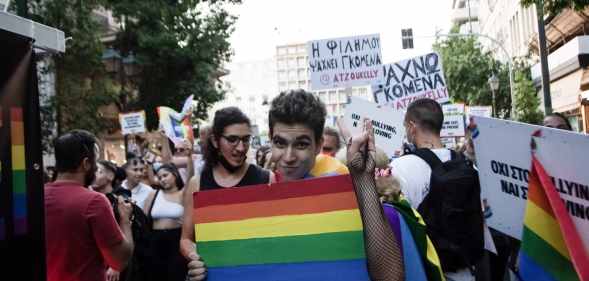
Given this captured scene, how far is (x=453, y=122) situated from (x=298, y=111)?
990 cm

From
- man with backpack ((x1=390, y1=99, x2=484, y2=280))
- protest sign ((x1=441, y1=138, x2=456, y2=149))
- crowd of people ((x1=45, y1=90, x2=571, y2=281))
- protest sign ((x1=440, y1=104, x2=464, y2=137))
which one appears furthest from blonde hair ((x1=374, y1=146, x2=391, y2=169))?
protest sign ((x1=441, y1=138, x2=456, y2=149))

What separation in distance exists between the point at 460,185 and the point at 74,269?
84.9 inches

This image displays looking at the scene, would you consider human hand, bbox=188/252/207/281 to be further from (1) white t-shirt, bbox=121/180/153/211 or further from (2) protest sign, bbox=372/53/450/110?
(2) protest sign, bbox=372/53/450/110

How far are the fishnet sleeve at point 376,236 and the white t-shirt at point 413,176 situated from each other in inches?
63.2

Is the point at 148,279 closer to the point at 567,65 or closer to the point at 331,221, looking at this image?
the point at 331,221

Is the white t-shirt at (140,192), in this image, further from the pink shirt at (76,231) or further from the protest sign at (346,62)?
the pink shirt at (76,231)

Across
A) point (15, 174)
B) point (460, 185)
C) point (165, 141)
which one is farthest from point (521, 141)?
point (165, 141)

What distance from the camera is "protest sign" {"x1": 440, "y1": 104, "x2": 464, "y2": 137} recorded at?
38.7 feet

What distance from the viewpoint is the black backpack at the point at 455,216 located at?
355 cm

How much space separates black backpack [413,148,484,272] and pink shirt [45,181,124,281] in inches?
69.5

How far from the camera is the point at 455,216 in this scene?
140 inches

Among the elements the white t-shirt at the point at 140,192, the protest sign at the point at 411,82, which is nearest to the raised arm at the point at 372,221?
the white t-shirt at the point at 140,192

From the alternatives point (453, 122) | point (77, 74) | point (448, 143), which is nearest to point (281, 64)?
point (77, 74)

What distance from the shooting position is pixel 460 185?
361 centimetres
